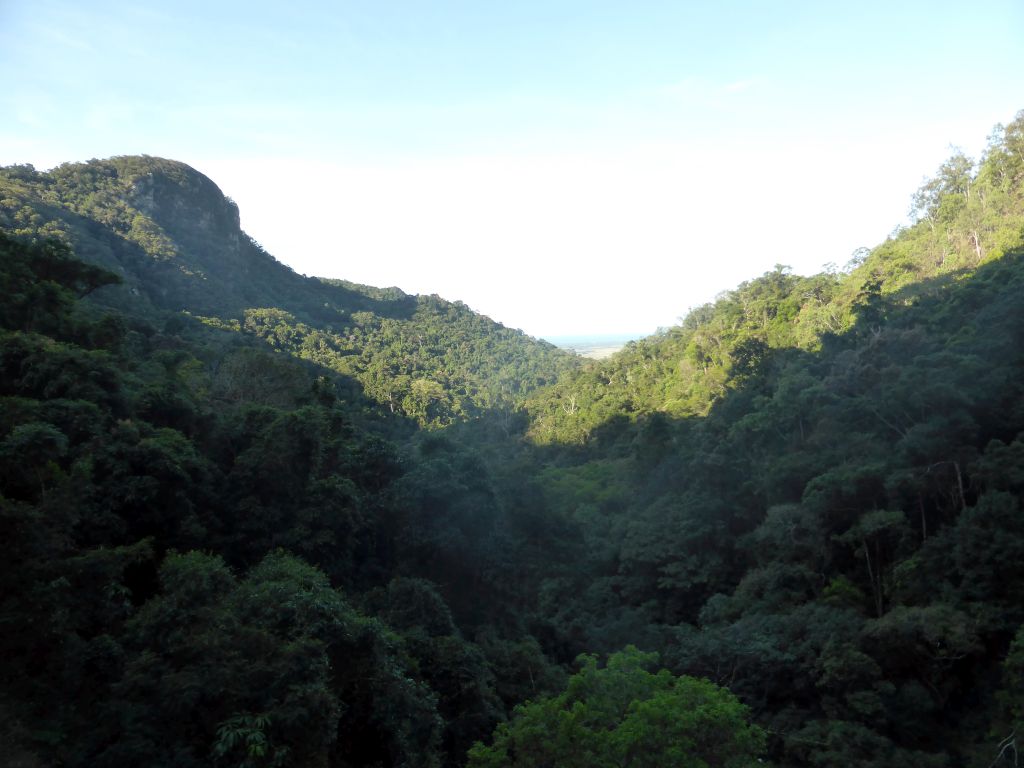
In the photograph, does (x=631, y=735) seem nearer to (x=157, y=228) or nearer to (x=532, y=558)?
(x=532, y=558)

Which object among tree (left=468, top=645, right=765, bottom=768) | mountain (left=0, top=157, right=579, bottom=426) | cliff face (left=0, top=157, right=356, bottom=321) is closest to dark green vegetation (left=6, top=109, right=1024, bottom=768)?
tree (left=468, top=645, right=765, bottom=768)

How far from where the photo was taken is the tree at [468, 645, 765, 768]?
807cm

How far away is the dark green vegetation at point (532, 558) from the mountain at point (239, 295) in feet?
66.9

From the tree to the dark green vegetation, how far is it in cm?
5

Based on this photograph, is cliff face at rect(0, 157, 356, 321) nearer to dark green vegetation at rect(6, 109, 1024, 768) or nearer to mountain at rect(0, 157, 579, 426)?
mountain at rect(0, 157, 579, 426)

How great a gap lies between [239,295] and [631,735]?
58.4m

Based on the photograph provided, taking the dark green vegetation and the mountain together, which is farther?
the mountain

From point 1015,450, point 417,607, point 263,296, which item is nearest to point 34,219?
point 263,296

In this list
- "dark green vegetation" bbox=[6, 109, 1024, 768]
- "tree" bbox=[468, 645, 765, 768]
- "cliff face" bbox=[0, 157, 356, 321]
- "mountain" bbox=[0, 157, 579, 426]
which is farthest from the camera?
"mountain" bbox=[0, 157, 579, 426]

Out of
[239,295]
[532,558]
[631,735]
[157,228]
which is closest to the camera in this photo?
[631,735]

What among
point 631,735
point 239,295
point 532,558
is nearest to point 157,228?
point 239,295

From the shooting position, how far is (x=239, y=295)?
192ft

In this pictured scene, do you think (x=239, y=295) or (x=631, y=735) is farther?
(x=239, y=295)

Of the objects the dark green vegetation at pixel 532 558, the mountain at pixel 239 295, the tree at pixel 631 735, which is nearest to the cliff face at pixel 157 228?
the mountain at pixel 239 295
